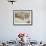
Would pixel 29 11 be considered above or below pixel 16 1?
below

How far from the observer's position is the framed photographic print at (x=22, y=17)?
4.93 m

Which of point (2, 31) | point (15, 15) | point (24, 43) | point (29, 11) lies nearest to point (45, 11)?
point (29, 11)

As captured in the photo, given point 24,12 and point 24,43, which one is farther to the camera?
point 24,12

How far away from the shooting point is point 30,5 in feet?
16.2

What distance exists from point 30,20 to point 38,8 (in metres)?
0.54

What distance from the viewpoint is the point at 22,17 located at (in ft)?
16.2

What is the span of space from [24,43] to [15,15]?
1918mm

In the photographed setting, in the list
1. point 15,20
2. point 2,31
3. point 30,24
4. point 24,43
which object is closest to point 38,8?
point 30,24

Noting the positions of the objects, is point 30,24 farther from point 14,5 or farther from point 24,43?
point 24,43

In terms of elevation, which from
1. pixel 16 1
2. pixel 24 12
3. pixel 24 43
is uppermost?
pixel 16 1

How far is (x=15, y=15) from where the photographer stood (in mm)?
4930

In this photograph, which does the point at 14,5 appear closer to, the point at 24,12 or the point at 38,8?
the point at 24,12

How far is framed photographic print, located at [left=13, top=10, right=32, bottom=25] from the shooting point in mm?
4926

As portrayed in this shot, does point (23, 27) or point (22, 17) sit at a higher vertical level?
point (22, 17)
